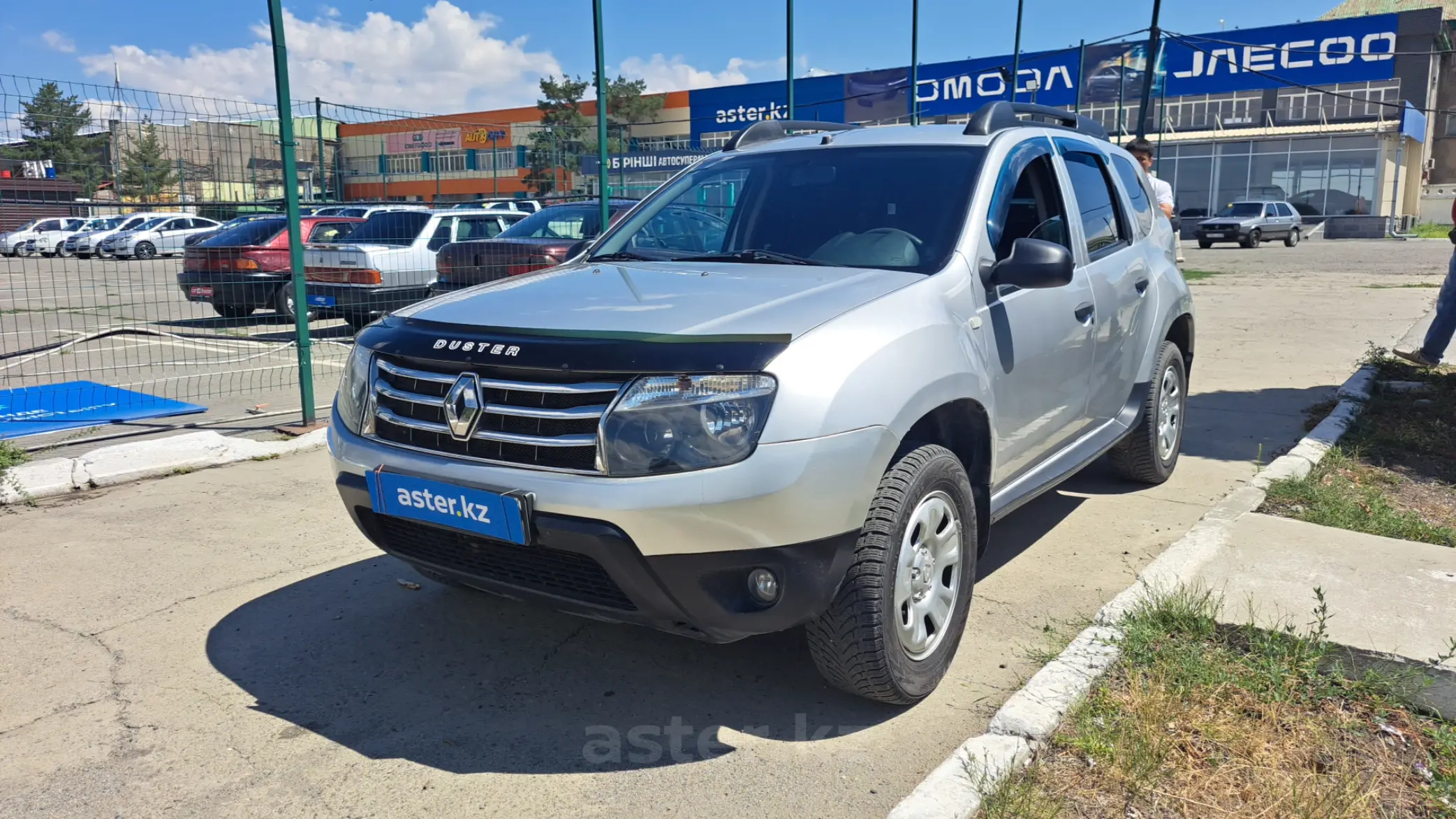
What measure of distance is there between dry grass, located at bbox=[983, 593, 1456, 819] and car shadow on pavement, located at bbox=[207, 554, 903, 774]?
62 cm

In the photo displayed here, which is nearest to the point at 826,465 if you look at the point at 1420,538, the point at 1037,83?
the point at 1420,538

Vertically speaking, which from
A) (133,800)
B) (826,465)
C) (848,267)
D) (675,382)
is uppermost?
(848,267)

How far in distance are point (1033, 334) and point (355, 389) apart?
93.3 inches

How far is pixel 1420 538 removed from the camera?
14.6 feet

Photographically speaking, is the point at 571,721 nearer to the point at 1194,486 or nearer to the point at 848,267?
the point at 848,267

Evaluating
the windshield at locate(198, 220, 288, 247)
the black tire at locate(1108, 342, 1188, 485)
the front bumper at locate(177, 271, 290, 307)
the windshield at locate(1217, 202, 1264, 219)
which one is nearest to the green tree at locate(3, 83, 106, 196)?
the front bumper at locate(177, 271, 290, 307)

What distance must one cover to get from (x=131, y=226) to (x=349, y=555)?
114ft

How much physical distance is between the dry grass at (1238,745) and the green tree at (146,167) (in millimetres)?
7278

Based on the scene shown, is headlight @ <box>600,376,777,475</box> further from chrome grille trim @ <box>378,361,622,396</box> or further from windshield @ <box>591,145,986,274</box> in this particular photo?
windshield @ <box>591,145,986,274</box>

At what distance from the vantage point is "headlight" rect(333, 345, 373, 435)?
130 inches

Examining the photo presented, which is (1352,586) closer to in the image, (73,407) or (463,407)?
(463,407)

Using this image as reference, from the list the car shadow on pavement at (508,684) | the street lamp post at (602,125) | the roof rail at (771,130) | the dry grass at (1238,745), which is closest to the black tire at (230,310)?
the street lamp post at (602,125)

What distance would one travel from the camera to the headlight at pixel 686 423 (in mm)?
2670

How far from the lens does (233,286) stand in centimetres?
1275
